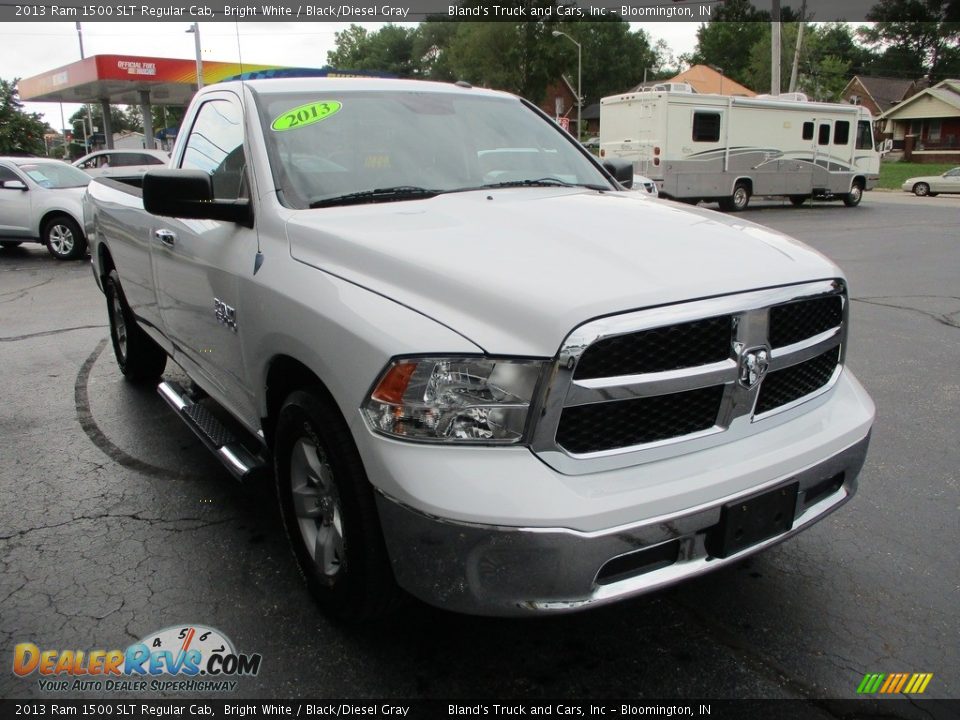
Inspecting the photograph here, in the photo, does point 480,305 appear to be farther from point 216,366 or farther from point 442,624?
point 216,366

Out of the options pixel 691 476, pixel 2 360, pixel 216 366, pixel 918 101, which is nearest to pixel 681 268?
pixel 691 476

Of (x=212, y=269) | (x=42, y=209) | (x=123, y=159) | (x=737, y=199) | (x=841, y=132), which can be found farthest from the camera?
(x=841, y=132)

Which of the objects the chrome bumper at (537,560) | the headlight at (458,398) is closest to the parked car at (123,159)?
the headlight at (458,398)

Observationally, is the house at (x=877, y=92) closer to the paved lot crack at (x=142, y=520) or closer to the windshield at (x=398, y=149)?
the windshield at (x=398, y=149)

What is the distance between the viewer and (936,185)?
32.7 metres

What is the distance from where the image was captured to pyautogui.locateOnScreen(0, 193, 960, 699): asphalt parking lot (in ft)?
8.23

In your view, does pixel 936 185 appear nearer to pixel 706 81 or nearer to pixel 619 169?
pixel 619 169

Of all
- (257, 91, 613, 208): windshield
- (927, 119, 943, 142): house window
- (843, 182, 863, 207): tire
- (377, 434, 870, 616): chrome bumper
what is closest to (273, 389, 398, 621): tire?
(377, 434, 870, 616): chrome bumper

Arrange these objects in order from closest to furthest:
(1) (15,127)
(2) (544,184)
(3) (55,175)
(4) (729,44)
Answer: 1. (2) (544,184)
2. (3) (55,175)
3. (1) (15,127)
4. (4) (729,44)

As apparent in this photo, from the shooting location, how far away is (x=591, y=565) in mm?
2027

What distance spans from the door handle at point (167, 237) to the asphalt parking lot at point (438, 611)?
1.22 m

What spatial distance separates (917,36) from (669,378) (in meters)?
103

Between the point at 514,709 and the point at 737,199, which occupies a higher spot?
the point at 737,199

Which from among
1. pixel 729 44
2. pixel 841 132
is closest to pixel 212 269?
pixel 841 132
